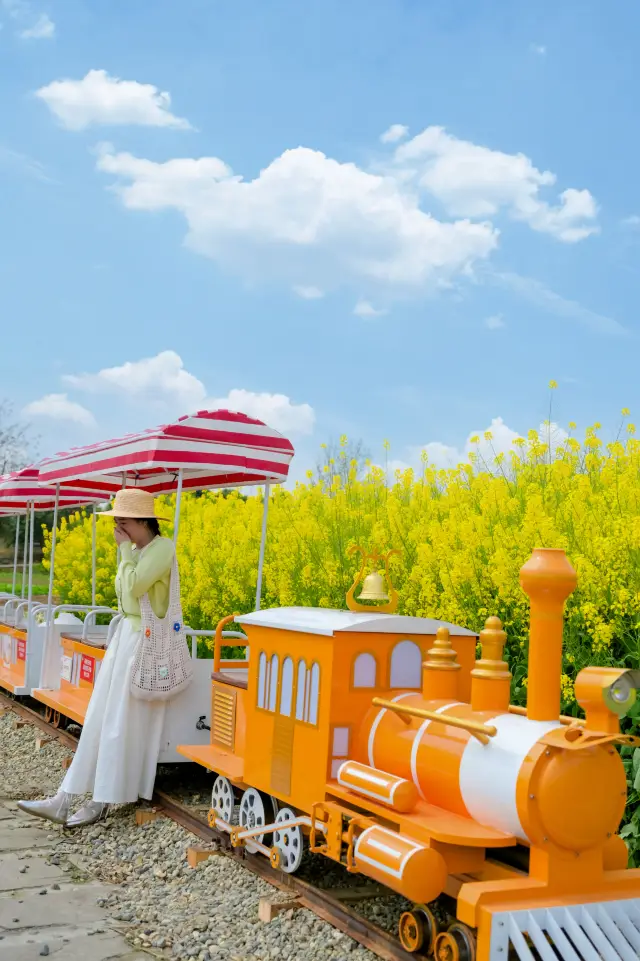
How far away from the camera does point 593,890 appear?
142 inches

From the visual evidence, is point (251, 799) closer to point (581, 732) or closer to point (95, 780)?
point (95, 780)

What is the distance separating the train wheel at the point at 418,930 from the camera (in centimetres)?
378

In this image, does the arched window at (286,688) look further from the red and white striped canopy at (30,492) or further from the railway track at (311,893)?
the red and white striped canopy at (30,492)

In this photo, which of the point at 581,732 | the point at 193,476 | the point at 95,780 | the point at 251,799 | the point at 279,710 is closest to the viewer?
the point at 581,732

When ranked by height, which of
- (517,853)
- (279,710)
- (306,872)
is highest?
(279,710)

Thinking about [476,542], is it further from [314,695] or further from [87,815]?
[87,815]

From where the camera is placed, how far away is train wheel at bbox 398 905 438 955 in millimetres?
3783

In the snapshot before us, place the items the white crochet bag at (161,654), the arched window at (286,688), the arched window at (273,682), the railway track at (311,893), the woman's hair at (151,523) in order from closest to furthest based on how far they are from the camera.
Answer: the railway track at (311,893), the arched window at (286,688), the arched window at (273,682), the white crochet bag at (161,654), the woman's hair at (151,523)

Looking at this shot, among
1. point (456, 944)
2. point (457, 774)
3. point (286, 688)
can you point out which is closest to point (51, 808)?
point (286, 688)

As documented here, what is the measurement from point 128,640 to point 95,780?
0.93 meters

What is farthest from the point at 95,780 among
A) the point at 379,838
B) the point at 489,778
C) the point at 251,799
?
the point at 489,778

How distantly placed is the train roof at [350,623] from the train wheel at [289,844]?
94 centimetres

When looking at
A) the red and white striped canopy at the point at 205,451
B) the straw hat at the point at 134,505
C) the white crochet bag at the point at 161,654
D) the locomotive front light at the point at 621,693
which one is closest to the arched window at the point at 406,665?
the locomotive front light at the point at 621,693

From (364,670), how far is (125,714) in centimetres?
250
